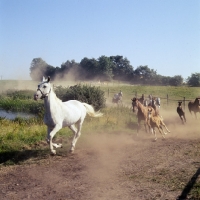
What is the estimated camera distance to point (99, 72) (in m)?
82.6

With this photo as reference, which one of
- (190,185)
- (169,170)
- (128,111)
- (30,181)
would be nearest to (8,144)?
(30,181)

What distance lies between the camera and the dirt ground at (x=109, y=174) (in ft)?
20.4

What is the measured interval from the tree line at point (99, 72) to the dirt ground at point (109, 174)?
221 ft

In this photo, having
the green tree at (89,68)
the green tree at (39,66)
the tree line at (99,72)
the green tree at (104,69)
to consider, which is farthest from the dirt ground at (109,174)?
the green tree at (39,66)

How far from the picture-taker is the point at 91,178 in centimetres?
738

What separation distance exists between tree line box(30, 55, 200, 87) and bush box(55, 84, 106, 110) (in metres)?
52.0

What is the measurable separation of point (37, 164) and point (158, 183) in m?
3.99

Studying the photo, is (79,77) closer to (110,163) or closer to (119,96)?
(119,96)

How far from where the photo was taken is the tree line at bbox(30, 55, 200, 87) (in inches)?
3159

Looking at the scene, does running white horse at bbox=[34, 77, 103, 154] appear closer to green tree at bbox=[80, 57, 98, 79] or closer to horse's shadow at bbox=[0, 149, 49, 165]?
horse's shadow at bbox=[0, 149, 49, 165]

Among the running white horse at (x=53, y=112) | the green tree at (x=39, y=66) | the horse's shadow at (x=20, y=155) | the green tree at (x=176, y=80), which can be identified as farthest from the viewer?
the green tree at (x=39, y=66)

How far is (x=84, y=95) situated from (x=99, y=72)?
58811mm

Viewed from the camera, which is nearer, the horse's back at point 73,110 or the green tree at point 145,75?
the horse's back at point 73,110

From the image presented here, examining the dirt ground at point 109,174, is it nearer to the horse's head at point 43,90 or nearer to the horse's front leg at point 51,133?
the horse's front leg at point 51,133
